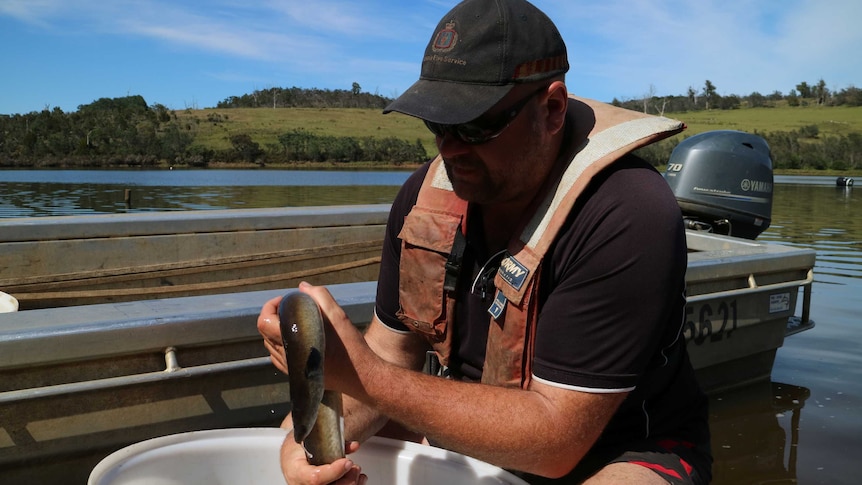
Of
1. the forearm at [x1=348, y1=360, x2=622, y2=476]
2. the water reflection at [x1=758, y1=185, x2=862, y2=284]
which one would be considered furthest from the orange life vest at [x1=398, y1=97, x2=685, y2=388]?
the water reflection at [x1=758, y1=185, x2=862, y2=284]

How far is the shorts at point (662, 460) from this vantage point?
1981mm

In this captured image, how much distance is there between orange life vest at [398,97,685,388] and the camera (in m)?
1.99

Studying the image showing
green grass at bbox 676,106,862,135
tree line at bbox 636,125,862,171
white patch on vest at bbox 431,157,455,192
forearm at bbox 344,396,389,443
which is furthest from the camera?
green grass at bbox 676,106,862,135

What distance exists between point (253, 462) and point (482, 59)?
1344mm

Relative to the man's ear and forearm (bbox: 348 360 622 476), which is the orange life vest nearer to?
the man's ear

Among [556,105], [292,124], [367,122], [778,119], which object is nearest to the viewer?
[556,105]

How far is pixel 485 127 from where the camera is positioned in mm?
1950

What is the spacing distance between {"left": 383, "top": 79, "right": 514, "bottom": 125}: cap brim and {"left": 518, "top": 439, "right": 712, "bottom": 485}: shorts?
1.01 metres

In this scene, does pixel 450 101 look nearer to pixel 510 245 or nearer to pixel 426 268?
pixel 510 245

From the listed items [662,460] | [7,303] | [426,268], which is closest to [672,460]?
[662,460]

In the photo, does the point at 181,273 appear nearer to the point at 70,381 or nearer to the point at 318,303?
the point at 70,381

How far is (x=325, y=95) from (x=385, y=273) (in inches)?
4615

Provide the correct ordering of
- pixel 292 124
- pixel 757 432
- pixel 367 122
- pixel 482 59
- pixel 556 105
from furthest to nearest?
1. pixel 367 122
2. pixel 292 124
3. pixel 757 432
4. pixel 556 105
5. pixel 482 59

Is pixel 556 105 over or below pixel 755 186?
over
